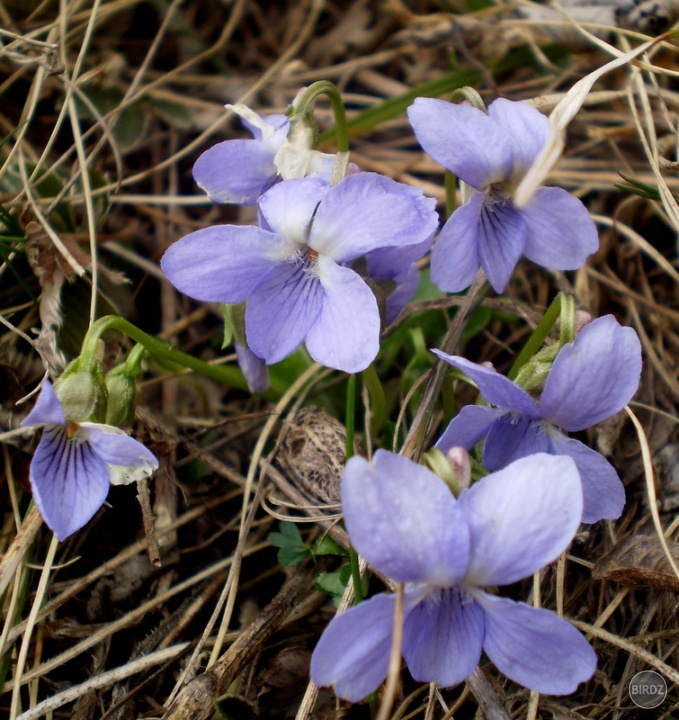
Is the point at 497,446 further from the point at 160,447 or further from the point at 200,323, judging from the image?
the point at 200,323

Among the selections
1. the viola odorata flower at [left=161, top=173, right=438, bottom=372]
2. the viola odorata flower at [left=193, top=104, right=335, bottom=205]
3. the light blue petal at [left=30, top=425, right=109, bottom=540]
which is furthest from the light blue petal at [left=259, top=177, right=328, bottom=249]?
the light blue petal at [left=30, top=425, right=109, bottom=540]

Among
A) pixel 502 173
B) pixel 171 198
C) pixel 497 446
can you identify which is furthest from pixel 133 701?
pixel 171 198

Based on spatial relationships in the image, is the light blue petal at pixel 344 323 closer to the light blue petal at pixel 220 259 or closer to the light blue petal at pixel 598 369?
the light blue petal at pixel 220 259

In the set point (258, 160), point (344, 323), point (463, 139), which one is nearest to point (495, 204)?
point (463, 139)

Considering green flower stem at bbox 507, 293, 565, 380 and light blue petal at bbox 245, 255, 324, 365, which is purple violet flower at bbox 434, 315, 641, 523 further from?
light blue petal at bbox 245, 255, 324, 365

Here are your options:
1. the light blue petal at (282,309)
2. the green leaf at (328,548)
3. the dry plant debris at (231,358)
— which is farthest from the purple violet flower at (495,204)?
the green leaf at (328,548)

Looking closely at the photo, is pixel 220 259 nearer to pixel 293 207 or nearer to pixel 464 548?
pixel 293 207
